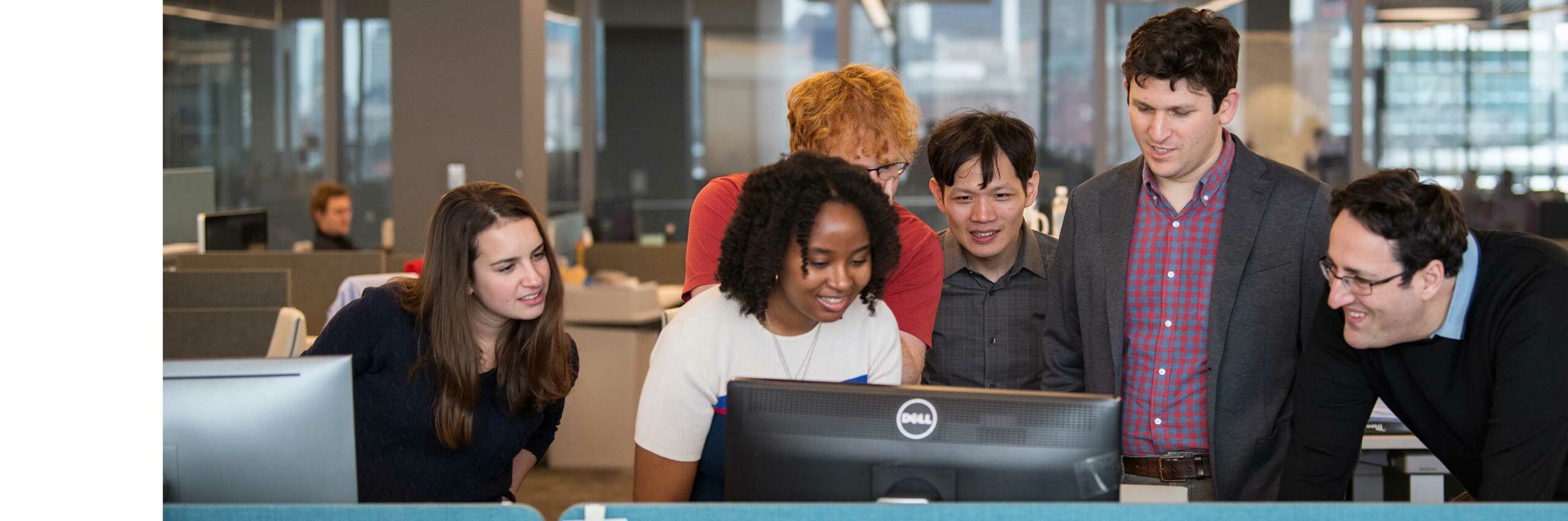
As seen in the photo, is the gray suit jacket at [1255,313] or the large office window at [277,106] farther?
the large office window at [277,106]

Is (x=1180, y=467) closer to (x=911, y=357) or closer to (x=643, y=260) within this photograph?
(x=911, y=357)

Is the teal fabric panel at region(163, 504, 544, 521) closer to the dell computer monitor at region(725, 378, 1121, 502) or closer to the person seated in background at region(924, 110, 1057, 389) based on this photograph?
the dell computer monitor at region(725, 378, 1121, 502)

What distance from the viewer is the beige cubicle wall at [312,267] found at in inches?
227

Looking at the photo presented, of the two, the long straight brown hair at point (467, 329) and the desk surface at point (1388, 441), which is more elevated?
the long straight brown hair at point (467, 329)

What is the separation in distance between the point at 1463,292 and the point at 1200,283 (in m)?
0.43

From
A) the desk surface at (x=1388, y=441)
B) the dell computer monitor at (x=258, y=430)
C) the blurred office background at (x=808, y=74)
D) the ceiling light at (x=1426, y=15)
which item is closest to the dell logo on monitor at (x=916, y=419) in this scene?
the dell computer monitor at (x=258, y=430)

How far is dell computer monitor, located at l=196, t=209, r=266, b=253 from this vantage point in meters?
6.12

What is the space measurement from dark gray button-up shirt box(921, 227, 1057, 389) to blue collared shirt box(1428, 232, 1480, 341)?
0.78 metres

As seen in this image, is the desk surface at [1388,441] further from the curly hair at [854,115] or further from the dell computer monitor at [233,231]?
the dell computer monitor at [233,231]

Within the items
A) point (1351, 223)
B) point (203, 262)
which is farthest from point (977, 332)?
point (203, 262)

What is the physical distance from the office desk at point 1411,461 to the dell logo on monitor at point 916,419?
2.07m

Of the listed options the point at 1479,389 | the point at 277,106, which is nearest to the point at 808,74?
the point at 277,106

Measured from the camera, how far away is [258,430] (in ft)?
A: 5.01
